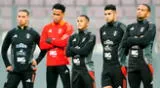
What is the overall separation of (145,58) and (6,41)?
2.21m

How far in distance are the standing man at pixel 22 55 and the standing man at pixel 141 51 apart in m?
1.49

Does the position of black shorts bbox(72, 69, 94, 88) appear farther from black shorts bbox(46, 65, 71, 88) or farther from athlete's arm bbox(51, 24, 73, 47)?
athlete's arm bbox(51, 24, 73, 47)

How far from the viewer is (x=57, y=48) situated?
302 inches

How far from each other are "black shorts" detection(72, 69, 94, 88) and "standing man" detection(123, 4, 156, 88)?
60 cm

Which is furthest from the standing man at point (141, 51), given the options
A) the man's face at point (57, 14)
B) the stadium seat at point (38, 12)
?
the stadium seat at point (38, 12)

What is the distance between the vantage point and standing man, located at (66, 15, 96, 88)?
7254 mm

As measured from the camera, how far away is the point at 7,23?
1338 cm

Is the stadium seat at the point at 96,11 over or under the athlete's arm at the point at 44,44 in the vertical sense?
under

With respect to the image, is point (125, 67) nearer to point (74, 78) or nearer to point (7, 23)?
point (74, 78)

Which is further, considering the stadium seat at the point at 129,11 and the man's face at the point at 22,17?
the stadium seat at the point at 129,11

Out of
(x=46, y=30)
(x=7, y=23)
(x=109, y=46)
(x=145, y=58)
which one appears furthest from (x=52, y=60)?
(x=7, y=23)

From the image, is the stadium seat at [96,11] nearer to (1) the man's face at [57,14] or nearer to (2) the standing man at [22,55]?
(1) the man's face at [57,14]

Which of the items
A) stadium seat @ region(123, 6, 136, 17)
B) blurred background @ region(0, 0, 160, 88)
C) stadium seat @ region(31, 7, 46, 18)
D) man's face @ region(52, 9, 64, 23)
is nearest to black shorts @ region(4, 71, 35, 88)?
man's face @ region(52, 9, 64, 23)

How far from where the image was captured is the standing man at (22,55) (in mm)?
7426
